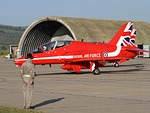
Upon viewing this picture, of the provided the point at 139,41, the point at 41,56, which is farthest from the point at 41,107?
the point at 139,41

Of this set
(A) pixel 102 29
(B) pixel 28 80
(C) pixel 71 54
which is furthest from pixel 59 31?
(B) pixel 28 80

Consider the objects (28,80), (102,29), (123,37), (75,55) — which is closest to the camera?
(28,80)

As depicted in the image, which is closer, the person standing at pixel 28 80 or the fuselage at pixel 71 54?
the person standing at pixel 28 80

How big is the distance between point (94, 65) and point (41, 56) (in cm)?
359

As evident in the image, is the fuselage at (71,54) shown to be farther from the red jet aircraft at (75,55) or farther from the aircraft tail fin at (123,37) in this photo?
the aircraft tail fin at (123,37)

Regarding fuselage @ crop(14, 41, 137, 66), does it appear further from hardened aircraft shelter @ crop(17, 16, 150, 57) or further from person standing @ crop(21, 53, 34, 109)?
hardened aircraft shelter @ crop(17, 16, 150, 57)

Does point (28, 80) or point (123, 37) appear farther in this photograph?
point (123, 37)

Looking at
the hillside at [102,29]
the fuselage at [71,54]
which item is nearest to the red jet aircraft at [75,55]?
the fuselage at [71,54]

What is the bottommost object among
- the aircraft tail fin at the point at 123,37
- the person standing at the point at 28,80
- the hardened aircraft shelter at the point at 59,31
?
the person standing at the point at 28,80

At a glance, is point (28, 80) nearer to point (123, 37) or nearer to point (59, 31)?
point (123, 37)

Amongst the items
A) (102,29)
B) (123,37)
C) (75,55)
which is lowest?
(75,55)

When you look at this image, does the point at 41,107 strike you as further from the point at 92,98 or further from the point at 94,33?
the point at 94,33

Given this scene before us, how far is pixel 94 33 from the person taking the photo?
70.5 meters

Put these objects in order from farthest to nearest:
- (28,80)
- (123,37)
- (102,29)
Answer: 1. (102,29)
2. (123,37)
3. (28,80)
